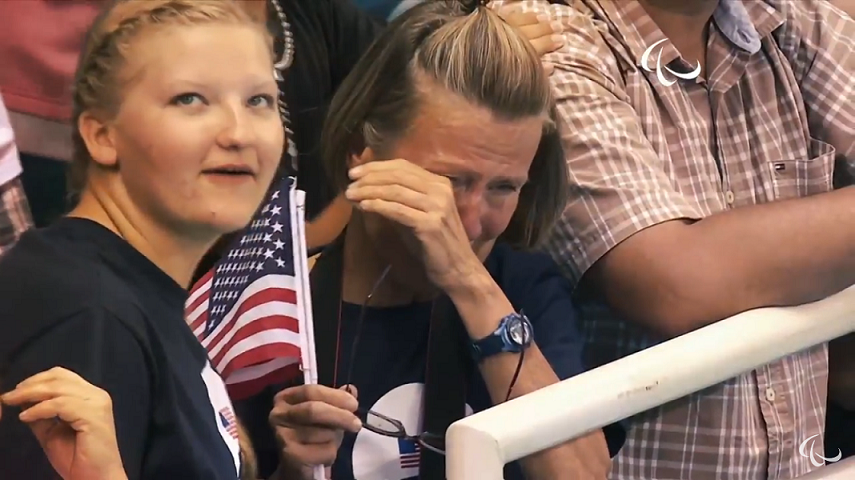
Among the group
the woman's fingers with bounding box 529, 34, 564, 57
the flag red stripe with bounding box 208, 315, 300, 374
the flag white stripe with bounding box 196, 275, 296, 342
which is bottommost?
the flag red stripe with bounding box 208, 315, 300, 374

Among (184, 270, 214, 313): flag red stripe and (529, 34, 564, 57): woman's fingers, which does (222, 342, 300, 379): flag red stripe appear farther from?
(529, 34, 564, 57): woman's fingers

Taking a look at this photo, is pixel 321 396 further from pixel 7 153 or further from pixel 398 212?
pixel 7 153

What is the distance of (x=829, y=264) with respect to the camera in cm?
103

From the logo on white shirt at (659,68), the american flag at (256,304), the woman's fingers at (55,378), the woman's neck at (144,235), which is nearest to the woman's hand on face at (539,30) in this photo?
the logo on white shirt at (659,68)

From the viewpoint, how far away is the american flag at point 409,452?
38.0 inches

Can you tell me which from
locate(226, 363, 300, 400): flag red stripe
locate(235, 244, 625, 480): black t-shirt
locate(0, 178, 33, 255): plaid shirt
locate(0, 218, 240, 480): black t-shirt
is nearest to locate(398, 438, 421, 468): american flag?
locate(235, 244, 625, 480): black t-shirt

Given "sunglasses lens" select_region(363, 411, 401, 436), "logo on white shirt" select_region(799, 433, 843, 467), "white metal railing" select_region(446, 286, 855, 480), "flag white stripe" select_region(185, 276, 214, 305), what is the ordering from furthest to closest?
"logo on white shirt" select_region(799, 433, 843, 467)
"sunglasses lens" select_region(363, 411, 401, 436)
"flag white stripe" select_region(185, 276, 214, 305)
"white metal railing" select_region(446, 286, 855, 480)

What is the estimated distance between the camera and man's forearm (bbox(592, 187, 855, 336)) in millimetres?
1017

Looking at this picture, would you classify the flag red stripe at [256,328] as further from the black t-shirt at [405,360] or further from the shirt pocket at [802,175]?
the shirt pocket at [802,175]

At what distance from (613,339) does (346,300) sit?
0.30 meters

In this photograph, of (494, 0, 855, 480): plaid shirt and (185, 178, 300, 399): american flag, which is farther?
(494, 0, 855, 480): plaid shirt

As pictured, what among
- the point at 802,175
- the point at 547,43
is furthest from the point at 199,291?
the point at 802,175

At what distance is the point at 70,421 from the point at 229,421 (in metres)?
0.23

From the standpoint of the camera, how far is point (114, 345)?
680 millimetres
